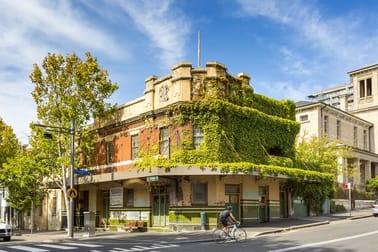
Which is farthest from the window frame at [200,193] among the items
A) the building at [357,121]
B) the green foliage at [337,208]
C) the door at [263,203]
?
the building at [357,121]

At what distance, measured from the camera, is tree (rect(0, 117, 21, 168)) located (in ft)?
129

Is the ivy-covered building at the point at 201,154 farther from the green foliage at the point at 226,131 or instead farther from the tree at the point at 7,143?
the tree at the point at 7,143

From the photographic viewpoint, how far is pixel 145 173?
25.6 metres

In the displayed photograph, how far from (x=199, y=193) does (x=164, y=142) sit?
156 inches

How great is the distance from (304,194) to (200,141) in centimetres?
1059

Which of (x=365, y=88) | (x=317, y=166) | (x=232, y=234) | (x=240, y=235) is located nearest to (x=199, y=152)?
(x=240, y=235)

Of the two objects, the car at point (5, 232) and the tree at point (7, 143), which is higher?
the tree at point (7, 143)

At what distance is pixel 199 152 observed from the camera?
25.5 m

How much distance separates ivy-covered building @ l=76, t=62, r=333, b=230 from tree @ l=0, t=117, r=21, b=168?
38.7 feet

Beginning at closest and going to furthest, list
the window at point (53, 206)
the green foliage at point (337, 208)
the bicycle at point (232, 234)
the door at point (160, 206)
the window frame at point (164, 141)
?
the bicycle at point (232, 234) → the window frame at point (164, 141) → the door at point (160, 206) → the green foliage at point (337, 208) → the window at point (53, 206)

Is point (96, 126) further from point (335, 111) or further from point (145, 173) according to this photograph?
point (335, 111)

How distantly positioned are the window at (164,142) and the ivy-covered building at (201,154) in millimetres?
63

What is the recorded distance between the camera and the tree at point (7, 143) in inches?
1547

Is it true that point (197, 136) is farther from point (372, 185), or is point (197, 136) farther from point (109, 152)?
point (372, 185)
